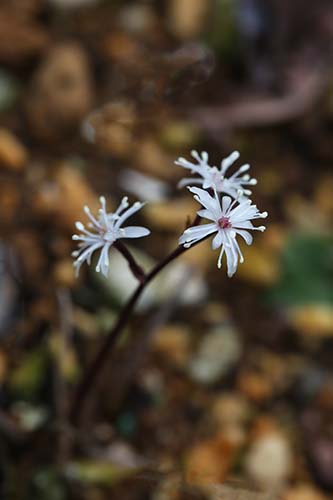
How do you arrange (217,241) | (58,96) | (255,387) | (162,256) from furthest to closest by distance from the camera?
1. (58,96)
2. (162,256)
3. (255,387)
4. (217,241)

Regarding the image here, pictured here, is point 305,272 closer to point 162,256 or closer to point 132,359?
point 162,256

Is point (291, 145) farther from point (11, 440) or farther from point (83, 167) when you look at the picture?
point (11, 440)

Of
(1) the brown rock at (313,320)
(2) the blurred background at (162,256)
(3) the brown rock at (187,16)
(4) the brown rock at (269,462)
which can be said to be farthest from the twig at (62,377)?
(3) the brown rock at (187,16)

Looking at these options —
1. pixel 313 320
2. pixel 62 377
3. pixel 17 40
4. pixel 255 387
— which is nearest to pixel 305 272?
pixel 313 320

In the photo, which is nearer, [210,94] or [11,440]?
[11,440]

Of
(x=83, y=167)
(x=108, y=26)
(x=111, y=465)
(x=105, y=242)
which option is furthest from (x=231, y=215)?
(x=108, y=26)

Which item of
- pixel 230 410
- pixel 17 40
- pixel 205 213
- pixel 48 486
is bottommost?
pixel 48 486
